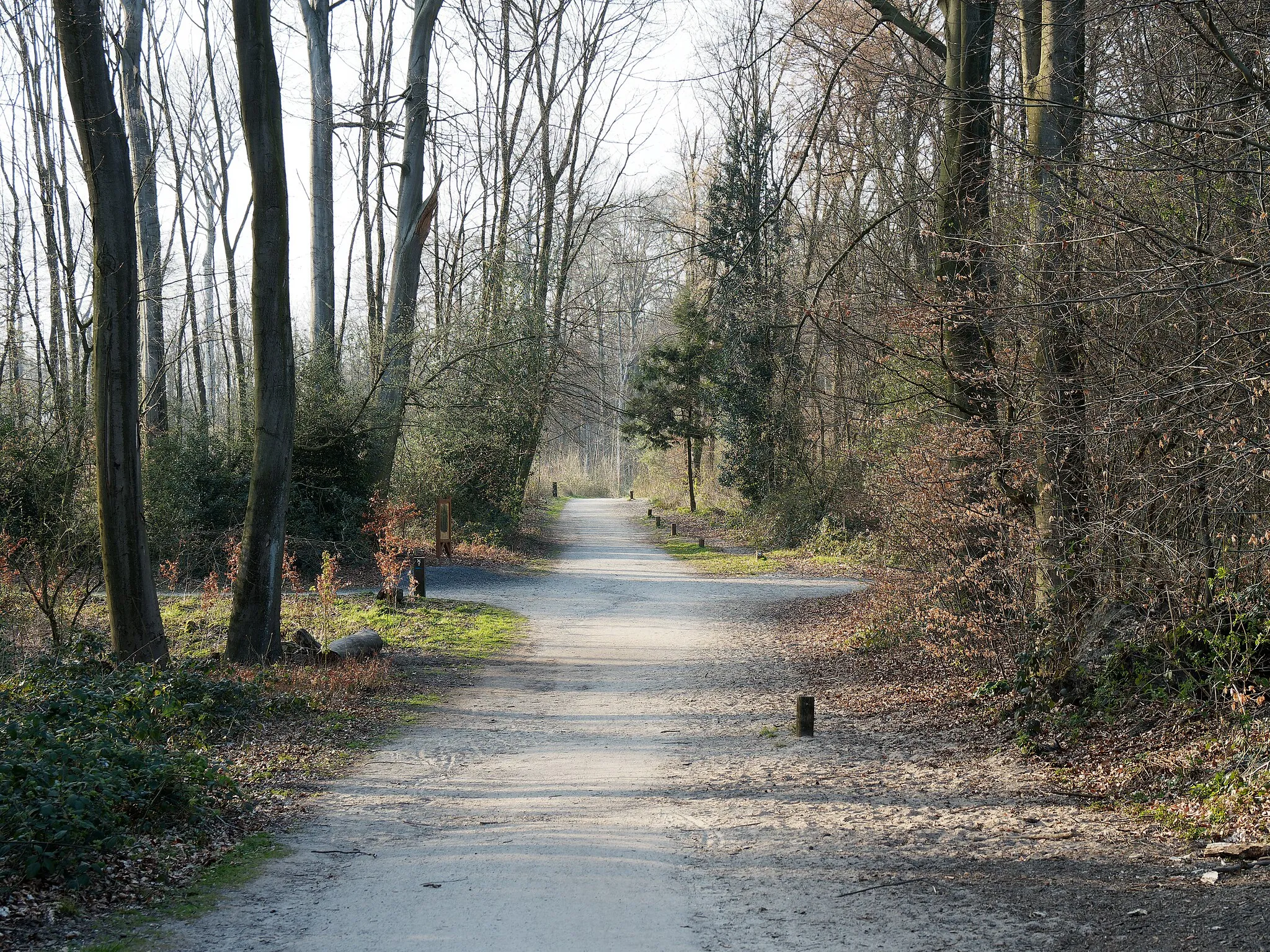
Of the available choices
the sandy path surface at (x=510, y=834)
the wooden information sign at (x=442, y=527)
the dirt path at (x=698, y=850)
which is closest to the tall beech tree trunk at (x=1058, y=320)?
the dirt path at (x=698, y=850)

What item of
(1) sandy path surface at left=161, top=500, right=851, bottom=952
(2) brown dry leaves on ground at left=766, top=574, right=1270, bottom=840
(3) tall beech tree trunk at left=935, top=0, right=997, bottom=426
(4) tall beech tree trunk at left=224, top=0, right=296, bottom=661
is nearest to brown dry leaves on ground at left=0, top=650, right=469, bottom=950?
(1) sandy path surface at left=161, top=500, right=851, bottom=952

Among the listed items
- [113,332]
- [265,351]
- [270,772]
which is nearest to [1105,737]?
[270,772]

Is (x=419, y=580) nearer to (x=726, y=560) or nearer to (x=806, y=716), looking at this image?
(x=726, y=560)

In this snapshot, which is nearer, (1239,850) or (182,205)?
(1239,850)

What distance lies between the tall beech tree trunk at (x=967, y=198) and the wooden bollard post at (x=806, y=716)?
10.00ft

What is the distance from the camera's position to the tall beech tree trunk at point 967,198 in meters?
9.83

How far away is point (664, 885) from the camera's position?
17.9 ft

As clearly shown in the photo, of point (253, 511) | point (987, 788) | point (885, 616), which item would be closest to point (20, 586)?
point (253, 511)

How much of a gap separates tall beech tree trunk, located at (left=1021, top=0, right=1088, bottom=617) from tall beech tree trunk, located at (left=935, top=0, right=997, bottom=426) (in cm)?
65

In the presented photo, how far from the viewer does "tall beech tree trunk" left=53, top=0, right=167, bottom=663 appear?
9539mm

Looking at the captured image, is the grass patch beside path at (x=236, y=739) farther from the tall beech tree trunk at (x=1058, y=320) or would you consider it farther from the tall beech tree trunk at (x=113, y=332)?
the tall beech tree trunk at (x=1058, y=320)

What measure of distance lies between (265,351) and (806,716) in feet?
23.2

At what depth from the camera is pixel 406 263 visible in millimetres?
22250

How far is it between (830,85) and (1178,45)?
4.69 m
